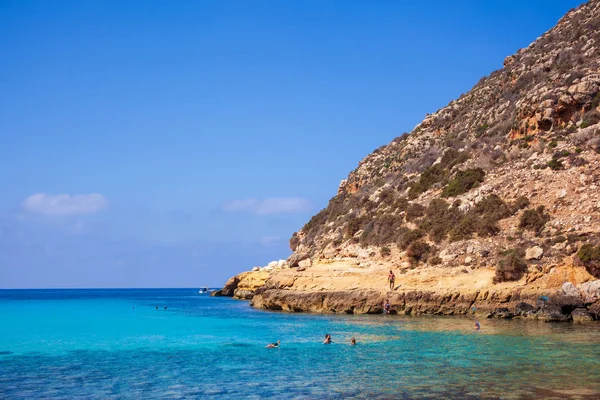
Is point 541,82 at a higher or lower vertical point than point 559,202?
higher

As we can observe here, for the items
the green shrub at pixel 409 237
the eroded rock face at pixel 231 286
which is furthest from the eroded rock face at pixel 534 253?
the eroded rock face at pixel 231 286

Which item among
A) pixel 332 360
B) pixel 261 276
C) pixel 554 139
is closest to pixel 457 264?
pixel 554 139

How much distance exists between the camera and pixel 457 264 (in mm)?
43438

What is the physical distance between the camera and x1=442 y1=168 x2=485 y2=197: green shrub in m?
52.0

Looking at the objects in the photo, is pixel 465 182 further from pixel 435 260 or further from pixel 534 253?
pixel 534 253

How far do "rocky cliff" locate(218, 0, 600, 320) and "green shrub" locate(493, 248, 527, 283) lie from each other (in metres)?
0.08

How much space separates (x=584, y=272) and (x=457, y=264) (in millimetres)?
9615

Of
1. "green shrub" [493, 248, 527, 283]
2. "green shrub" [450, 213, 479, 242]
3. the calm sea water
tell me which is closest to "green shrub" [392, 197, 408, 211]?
"green shrub" [450, 213, 479, 242]

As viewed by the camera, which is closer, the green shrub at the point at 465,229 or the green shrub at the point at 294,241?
the green shrub at the point at 465,229

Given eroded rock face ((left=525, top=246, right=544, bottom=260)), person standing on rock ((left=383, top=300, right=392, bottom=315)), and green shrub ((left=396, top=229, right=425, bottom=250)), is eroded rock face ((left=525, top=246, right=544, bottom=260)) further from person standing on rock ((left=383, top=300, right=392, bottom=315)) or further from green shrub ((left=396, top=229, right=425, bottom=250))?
green shrub ((left=396, top=229, right=425, bottom=250))

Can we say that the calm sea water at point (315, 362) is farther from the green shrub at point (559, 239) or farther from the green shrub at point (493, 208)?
the green shrub at point (493, 208)

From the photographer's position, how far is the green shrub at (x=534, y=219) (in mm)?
42125

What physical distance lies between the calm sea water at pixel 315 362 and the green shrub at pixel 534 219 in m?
9.99

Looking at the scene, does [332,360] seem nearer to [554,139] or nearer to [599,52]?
[554,139]
